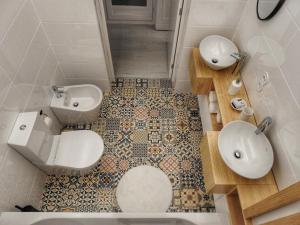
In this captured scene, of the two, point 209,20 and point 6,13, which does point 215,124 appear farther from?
point 6,13

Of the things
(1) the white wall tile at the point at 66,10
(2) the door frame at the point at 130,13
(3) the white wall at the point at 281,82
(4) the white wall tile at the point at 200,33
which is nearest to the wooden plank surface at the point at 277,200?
(3) the white wall at the point at 281,82

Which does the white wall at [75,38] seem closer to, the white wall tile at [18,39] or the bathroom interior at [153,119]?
the bathroom interior at [153,119]

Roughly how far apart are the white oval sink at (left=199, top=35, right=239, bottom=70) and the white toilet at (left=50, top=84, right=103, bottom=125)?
1072 mm

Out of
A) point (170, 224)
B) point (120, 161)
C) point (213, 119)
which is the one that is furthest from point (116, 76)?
point (170, 224)

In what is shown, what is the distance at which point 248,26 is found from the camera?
182 cm

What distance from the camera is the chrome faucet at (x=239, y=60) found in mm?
1781

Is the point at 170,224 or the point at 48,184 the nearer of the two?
the point at 170,224

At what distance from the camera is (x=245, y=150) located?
5.08ft

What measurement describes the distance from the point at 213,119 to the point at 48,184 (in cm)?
162

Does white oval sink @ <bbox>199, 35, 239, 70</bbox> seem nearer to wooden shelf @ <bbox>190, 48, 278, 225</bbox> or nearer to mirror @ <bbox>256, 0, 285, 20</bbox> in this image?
wooden shelf @ <bbox>190, 48, 278, 225</bbox>

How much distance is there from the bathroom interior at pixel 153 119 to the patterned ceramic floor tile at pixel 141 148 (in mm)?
11

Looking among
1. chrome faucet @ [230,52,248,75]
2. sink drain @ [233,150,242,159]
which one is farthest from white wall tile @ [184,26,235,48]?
sink drain @ [233,150,242,159]

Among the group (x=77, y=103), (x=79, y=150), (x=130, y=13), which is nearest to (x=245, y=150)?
(x=79, y=150)

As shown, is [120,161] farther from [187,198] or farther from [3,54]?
[3,54]
